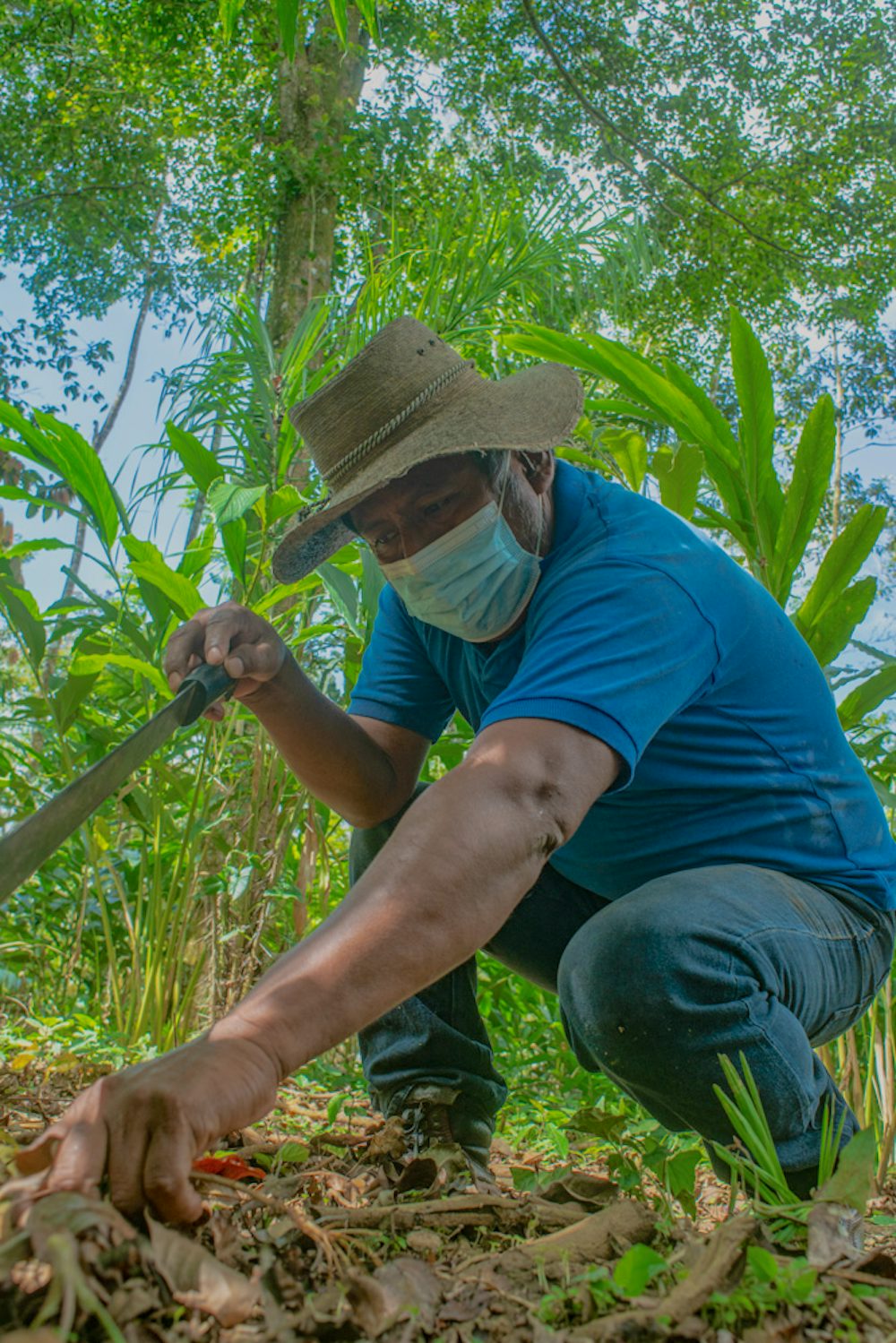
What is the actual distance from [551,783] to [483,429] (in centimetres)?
59

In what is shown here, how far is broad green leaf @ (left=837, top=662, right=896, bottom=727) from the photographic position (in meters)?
1.93

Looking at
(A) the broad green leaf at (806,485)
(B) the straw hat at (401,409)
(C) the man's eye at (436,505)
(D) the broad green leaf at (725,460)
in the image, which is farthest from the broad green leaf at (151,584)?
(A) the broad green leaf at (806,485)

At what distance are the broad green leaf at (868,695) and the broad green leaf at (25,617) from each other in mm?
1575

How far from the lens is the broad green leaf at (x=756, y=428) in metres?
2.08

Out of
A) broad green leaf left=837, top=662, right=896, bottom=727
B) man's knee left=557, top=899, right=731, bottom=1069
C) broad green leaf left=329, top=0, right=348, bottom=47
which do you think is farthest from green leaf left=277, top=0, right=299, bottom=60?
broad green leaf left=837, top=662, right=896, bottom=727

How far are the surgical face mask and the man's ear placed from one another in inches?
4.3

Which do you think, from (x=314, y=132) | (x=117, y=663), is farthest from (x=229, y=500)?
(x=314, y=132)

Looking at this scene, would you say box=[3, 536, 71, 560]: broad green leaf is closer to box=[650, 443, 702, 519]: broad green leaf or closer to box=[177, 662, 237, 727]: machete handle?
box=[177, 662, 237, 727]: machete handle

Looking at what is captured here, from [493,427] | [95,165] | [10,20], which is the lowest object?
[493,427]

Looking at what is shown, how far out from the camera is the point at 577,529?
1550 millimetres

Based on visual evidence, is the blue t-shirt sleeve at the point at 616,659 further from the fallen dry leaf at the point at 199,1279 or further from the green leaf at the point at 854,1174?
the fallen dry leaf at the point at 199,1279

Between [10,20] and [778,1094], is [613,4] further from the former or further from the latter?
[778,1094]

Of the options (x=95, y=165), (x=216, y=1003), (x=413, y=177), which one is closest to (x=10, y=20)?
(x=95, y=165)

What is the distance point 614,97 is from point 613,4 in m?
0.83
